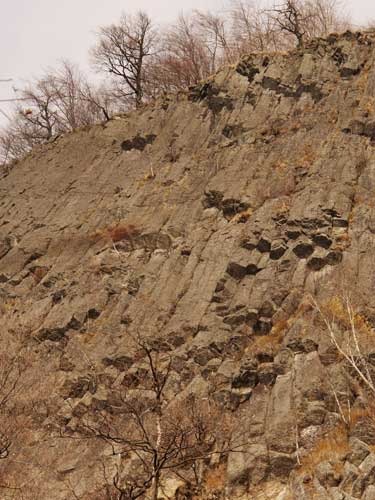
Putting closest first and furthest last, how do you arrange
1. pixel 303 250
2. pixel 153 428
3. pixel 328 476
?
pixel 328 476 < pixel 153 428 < pixel 303 250

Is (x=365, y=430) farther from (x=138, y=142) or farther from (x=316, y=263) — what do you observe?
(x=138, y=142)

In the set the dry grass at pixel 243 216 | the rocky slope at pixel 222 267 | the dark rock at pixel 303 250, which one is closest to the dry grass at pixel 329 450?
the rocky slope at pixel 222 267

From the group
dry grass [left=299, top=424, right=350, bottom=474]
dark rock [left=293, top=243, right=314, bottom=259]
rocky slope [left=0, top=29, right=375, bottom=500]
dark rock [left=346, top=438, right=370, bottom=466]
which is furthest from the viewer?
dark rock [left=293, top=243, right=314, bottom=259]

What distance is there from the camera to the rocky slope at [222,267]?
587 inches

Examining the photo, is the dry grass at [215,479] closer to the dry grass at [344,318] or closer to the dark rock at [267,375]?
the dark rock at [267,375]

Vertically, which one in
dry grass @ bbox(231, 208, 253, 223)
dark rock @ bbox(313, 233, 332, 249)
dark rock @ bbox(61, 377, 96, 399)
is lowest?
dark rock @ bbox(61, 377, 96, 399)

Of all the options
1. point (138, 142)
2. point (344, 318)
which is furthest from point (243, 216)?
point (138, 142)

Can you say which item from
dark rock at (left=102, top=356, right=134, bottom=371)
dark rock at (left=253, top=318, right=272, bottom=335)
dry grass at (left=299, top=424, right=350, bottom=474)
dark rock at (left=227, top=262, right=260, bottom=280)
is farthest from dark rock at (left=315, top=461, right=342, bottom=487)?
dark rock at (left=227, top=262, right=260, bottom=280)

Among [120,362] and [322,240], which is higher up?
[322,240]

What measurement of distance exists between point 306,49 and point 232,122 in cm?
456

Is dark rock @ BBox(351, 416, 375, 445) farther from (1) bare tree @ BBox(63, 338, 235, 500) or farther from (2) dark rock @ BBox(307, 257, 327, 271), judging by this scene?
(2) dark rock @ BBox(307, 257, 327, 271)

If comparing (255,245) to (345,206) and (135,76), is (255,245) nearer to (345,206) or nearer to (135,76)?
(345,206)

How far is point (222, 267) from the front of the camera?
1984cm

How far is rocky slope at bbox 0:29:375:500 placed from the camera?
14.9 meters
